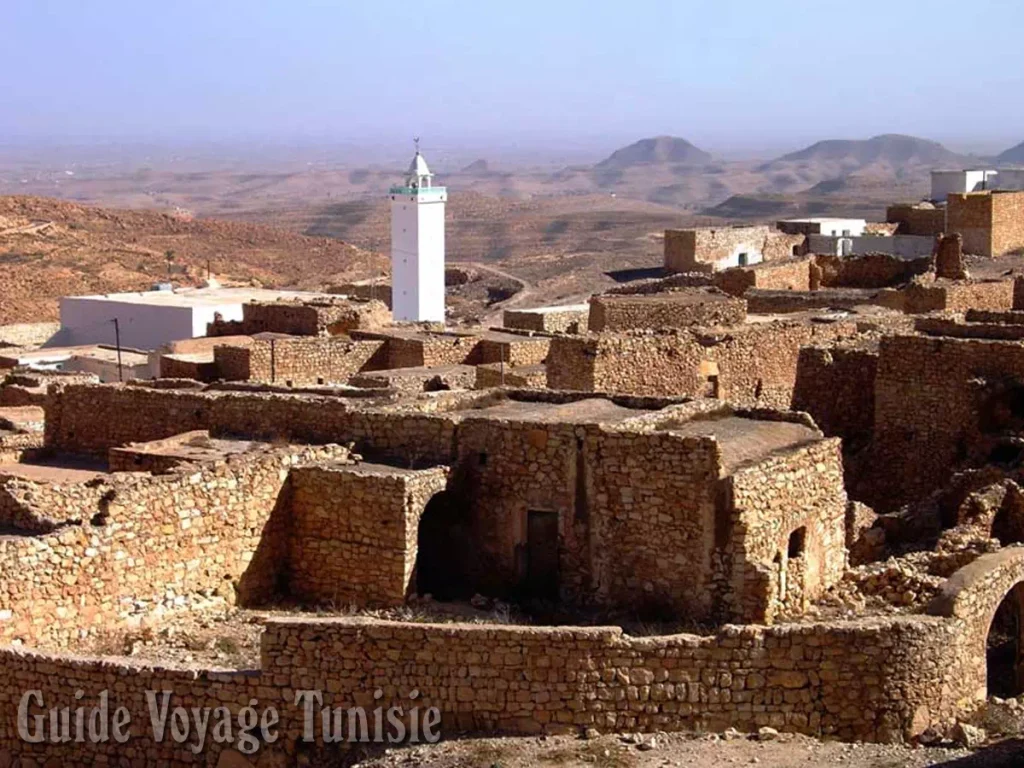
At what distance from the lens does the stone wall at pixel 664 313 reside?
21.9 metres

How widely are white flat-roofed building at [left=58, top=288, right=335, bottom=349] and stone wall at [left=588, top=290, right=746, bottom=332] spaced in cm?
1073

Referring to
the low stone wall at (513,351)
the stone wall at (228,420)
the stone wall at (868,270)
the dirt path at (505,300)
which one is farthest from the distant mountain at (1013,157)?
the stone wall at (228,420)

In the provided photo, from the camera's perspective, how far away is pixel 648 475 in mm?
12352

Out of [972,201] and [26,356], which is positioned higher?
[972,201]

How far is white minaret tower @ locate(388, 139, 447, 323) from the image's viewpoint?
151ft

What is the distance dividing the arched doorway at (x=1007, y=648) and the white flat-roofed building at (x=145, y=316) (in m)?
20.2

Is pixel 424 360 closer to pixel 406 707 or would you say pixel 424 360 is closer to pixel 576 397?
pixel 576 397

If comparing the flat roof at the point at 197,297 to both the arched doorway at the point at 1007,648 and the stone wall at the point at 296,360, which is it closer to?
the stone wall at the point at 296,360

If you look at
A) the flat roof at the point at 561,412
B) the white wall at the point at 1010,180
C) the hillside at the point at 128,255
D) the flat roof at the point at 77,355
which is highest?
the white wall at the point at 1010,180

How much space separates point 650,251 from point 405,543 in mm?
64485

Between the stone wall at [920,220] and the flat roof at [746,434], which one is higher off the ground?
the stone wall at [920,220]

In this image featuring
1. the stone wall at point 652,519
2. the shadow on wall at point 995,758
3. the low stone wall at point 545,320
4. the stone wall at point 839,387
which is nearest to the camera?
the shadow on wall at point 995,758

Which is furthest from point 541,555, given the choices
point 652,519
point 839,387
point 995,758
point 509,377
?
point 839,387

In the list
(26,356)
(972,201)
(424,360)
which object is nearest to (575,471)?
(424,360)
